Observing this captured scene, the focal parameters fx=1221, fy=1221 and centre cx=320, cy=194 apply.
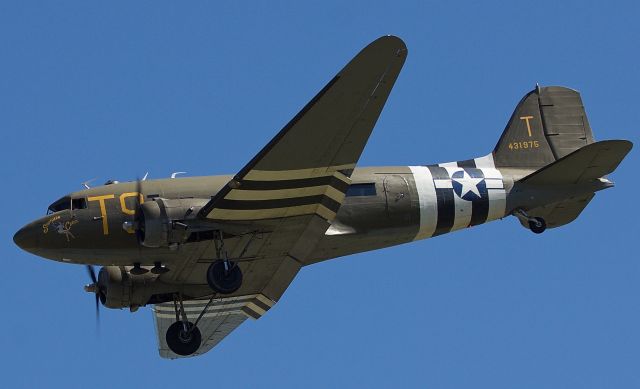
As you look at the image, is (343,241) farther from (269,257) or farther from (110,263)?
(110,263)

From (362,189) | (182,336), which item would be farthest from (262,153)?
(182,336)

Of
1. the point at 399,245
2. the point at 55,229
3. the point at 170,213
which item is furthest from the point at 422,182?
the point at 55,229

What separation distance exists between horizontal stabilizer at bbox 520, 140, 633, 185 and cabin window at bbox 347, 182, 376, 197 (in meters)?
3.57

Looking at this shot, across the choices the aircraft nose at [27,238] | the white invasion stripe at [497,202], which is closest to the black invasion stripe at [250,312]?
the white invasion stripe at [497,202]

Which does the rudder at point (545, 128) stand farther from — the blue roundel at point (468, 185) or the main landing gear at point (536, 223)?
the blue roundel at point (468, 185)

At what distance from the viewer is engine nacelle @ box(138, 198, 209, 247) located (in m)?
21.8

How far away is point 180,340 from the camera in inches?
966

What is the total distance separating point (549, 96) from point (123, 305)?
10.7m

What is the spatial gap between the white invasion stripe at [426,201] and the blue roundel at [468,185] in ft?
1.89

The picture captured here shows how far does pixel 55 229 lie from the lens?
2244cm

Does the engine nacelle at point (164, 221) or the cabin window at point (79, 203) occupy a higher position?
the cabin window at point (79, 203)

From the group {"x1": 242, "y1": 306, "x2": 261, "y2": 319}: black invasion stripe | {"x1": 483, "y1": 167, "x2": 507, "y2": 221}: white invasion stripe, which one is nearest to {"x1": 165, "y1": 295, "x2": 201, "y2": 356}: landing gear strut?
{"x1": 242, "y1": 306, "x2": 261, "y2": 319}: black invasion stripe

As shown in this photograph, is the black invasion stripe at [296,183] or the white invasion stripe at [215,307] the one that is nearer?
the black invasion stripe at [296,183]

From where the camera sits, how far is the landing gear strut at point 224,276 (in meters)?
22.2
